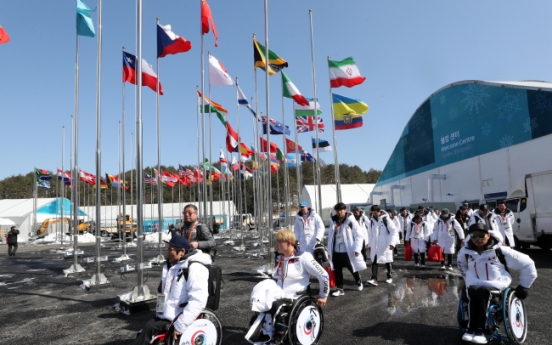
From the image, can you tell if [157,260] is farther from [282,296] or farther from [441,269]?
[282,296]

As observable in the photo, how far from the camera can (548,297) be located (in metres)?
7.19

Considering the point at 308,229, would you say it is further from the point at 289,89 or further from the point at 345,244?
the point at 289,89

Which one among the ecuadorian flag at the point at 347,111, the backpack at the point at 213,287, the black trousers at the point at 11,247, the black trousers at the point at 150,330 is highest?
the ecuadorian flag at the point at 347,111

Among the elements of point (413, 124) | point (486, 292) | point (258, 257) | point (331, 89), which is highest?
point (413, 124)

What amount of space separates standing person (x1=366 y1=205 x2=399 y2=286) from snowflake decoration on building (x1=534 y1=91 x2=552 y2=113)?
55.2 ft

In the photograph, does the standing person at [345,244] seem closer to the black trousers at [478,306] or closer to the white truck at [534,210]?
the black trousers at [478,306]

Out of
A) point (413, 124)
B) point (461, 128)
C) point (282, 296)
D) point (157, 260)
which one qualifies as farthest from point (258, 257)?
point (413, 124)

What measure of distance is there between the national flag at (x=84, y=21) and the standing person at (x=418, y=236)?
11283 millimetres

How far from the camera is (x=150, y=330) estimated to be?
3.66 m

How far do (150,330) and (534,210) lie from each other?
15.1 meters

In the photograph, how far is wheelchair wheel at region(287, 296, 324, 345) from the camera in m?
4.20

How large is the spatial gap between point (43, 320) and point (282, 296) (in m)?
4.94

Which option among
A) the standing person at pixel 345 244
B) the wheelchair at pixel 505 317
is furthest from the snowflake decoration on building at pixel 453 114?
the wheelchair at pixel 505 317

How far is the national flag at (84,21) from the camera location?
10875 millimetres
